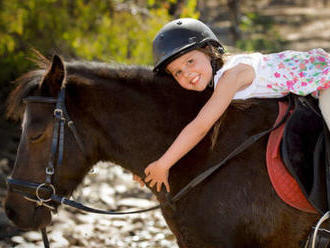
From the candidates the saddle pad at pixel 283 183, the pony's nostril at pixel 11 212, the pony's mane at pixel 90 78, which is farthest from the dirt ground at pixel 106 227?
the saddle pad at pixel 283 183

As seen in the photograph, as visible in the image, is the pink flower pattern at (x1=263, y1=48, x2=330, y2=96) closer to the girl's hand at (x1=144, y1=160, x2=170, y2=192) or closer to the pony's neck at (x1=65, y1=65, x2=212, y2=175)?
the pony's neck at (x1=65, y1=65, x2=212, y2=175)

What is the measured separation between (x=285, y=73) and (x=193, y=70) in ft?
1.79

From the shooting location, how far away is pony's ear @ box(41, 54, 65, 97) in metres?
2.78

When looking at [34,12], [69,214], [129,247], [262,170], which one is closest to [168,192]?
[262,170]

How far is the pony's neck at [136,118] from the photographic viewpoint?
2.91 meters

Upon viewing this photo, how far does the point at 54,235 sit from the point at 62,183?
84.2 inches

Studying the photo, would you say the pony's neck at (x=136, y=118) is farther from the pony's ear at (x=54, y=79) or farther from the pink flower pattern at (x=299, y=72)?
the pink flower pattern at (x=299, y=72)

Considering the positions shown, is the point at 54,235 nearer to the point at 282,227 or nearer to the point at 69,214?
the point at 69,214

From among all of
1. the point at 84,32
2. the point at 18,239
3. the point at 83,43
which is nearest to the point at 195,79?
the point at 18,239

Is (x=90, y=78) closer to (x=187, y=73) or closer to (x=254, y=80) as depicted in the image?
(x=187, y=73)

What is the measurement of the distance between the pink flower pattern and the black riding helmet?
413 mm

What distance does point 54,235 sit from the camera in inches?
190

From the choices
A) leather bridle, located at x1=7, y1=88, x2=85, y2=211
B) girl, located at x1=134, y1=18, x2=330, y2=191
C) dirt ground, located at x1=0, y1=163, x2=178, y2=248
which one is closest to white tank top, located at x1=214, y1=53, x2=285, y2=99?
girl, located at x1=134, y1=18, x2=330, y2=191

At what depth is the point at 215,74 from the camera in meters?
2.88
